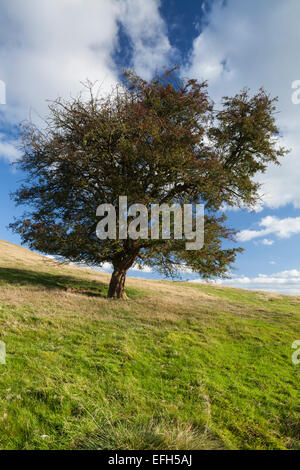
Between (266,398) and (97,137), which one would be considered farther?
(97,137)

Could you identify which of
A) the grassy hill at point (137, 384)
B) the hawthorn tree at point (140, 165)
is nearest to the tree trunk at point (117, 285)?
the hawthorn tree at point (140, 165)

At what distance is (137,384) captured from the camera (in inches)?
274

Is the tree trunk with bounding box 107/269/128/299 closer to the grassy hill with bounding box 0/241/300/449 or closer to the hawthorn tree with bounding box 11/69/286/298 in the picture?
the hawthorn tree with bounding box 11/69/286/298

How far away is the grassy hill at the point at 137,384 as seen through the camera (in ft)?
15.1

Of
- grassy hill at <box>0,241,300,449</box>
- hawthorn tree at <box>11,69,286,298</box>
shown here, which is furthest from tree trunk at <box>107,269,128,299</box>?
grassy hill at <box>0,241,300,449</box>

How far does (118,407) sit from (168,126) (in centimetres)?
1761

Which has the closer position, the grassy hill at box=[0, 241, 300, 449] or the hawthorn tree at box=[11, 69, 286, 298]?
the grassy hill at box=[0, 241, 300, 449]

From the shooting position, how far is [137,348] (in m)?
9.60

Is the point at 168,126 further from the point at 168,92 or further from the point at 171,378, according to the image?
the point at 171,378

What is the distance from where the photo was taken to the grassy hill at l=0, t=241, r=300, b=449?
4.61 m

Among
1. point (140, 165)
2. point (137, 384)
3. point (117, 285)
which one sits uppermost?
point (140, 165)

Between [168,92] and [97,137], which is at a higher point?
[168,92]
